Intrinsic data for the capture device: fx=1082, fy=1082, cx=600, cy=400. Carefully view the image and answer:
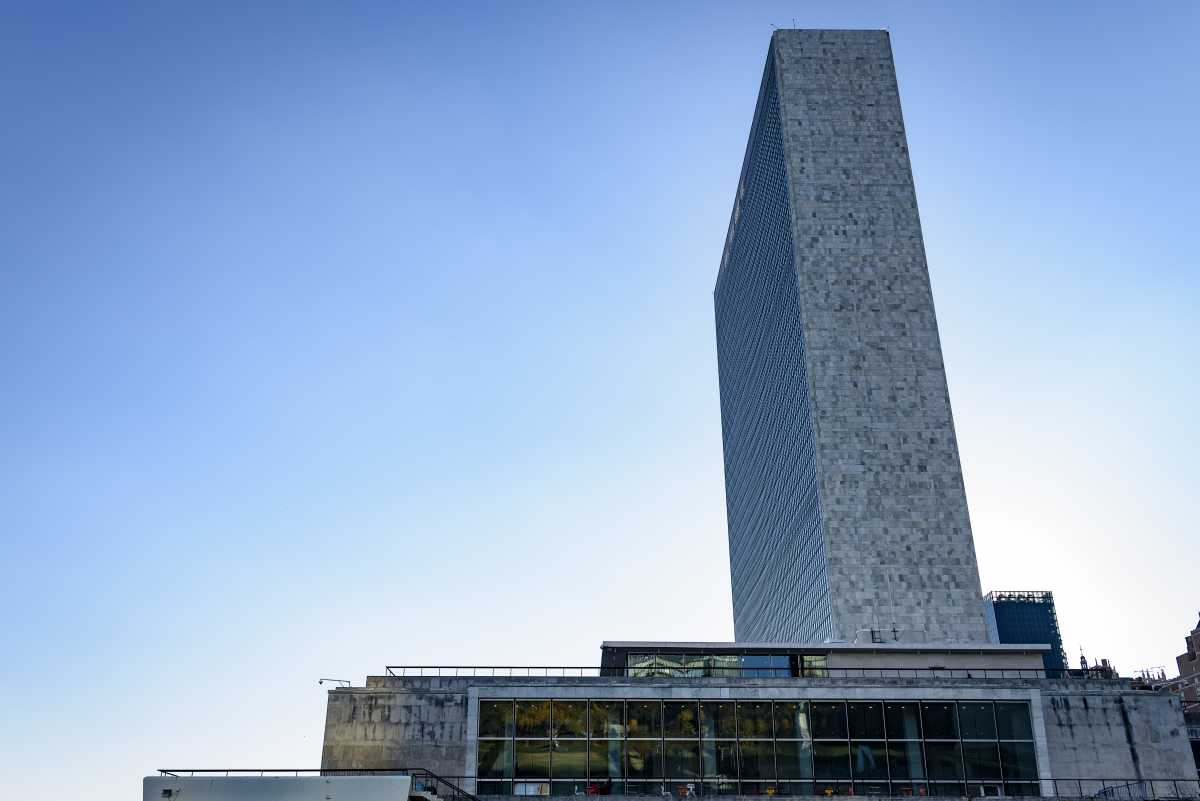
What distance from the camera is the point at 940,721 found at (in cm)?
5712

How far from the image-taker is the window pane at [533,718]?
56562 millimetres

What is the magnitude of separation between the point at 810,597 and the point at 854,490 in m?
14.4

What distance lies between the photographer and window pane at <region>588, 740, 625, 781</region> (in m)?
55.9

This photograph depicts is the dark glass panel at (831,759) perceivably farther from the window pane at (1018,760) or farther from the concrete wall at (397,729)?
the concrete wall at (397,729)

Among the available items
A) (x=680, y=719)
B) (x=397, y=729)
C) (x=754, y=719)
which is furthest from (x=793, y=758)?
(x=397, y=729)

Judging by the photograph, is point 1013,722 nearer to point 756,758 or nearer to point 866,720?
point 866,720

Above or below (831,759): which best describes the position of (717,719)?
above

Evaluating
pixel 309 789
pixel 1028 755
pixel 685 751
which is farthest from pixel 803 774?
pixel 309 789

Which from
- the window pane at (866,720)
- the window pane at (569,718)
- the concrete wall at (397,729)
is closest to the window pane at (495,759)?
the concrete wall at (397,729)

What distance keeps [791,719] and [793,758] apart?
1.94m

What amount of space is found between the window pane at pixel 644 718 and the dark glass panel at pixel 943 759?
14.1m

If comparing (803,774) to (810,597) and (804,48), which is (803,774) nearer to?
(810,597)

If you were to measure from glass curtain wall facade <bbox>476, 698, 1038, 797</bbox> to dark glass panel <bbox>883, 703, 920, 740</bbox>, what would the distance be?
53 millimetres

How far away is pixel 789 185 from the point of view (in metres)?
145
